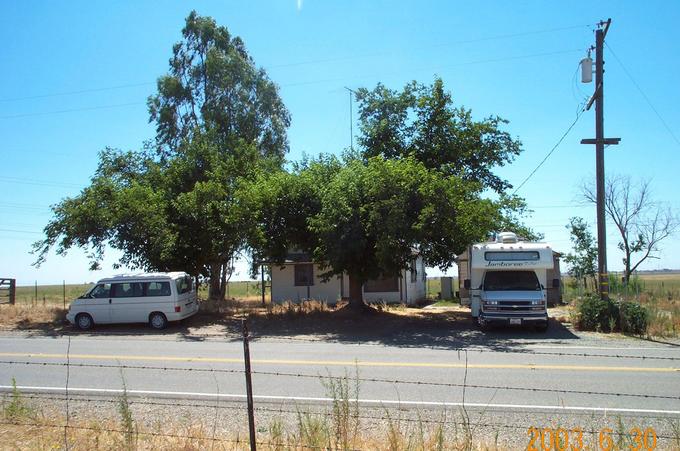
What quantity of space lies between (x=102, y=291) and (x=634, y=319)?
1849 centimetres

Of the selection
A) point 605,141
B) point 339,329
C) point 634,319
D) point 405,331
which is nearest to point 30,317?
point 339,329

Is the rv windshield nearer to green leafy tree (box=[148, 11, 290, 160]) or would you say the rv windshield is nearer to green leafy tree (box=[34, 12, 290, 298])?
green leafy tree (box=[34, 12, 290, 298])

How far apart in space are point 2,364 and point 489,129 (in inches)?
767

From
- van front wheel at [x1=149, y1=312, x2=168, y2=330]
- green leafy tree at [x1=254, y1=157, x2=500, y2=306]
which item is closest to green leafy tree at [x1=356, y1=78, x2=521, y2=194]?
green leafy tree at [x1=254, y1=157, x2=500, y2=306]

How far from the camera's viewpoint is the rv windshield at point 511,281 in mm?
18016

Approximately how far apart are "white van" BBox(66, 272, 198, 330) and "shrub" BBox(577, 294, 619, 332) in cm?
1427

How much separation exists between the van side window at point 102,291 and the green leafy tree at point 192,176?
228 centimetres

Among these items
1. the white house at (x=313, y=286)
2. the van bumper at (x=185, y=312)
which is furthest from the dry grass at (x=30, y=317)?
the white house at (x=313, y=286)

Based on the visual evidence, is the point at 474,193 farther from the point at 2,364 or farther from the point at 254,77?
the point at 254,77

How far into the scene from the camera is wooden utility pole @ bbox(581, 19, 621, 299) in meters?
18.5

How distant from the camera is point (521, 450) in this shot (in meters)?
5.83

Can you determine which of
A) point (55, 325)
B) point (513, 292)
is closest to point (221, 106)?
point (55, 325)

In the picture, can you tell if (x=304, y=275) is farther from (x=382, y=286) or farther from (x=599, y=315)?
(x=599, y=315)

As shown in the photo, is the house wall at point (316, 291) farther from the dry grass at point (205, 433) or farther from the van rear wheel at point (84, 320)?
the dry grass at point (205, 433)
